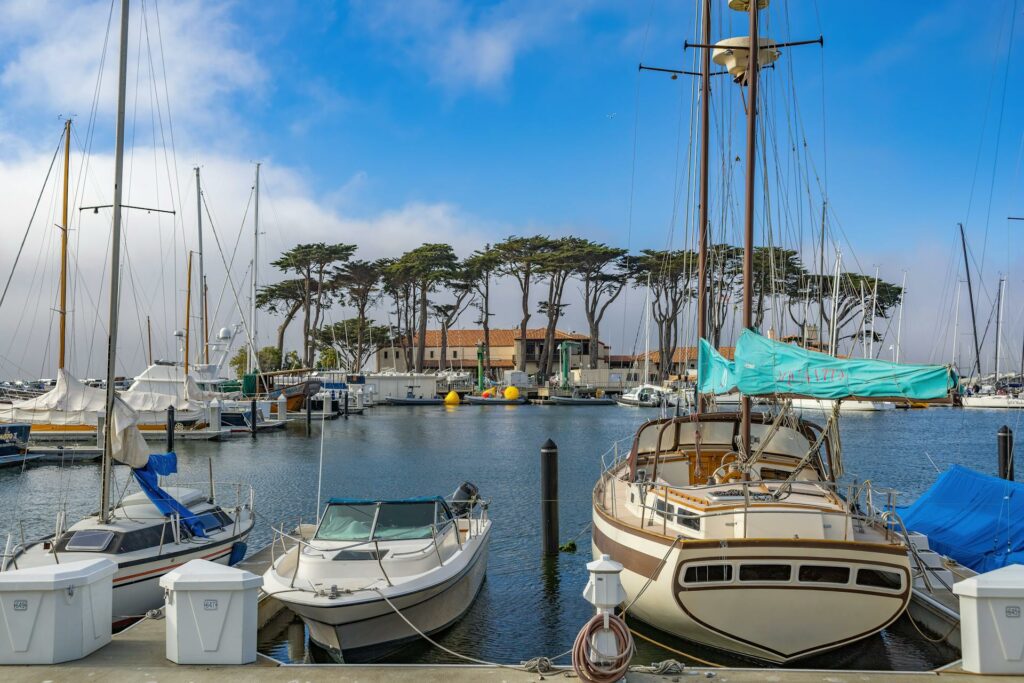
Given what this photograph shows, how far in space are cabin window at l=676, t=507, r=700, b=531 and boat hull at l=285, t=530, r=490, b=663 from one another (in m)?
3.73

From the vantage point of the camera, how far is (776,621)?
11109 mm

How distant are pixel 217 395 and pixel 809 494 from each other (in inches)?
2126

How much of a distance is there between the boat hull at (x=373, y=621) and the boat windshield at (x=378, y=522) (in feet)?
3.72

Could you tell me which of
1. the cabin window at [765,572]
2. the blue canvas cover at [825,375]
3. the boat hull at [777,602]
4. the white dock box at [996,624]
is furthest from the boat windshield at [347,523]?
the white dock box at [996,624]

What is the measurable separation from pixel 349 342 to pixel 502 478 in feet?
280

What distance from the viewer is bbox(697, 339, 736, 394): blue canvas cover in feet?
43.6

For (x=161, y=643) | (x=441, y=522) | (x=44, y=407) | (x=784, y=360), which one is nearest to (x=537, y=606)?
(x=441, y=522)

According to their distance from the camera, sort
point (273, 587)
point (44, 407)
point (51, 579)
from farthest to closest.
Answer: point (44, 407) → point (273, 587) → point (51, 579)

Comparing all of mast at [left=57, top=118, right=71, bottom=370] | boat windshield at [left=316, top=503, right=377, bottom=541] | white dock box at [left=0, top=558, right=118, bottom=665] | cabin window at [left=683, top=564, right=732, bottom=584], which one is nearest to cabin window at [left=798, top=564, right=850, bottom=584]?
cabin window at [left=683, top=564, right=732, bottom=584]

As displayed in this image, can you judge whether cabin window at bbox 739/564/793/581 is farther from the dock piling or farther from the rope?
the dock piling

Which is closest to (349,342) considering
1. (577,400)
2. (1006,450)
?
(577,400)

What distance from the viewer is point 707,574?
37.1 ft

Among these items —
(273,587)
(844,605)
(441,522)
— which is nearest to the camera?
(844,605)

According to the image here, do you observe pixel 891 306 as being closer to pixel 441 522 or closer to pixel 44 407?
pixel 44 407
